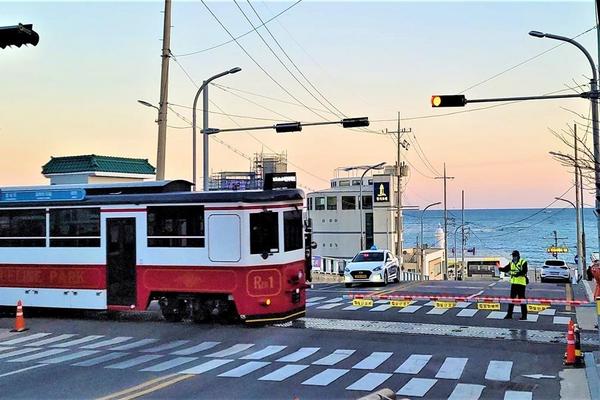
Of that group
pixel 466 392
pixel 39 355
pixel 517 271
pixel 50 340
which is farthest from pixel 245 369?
pixel 517 271

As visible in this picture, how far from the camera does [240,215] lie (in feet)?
54.6

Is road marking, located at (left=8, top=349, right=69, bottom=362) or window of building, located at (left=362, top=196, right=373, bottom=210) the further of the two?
window of building, located at (left=362, top=196, right=373, bottom=210)

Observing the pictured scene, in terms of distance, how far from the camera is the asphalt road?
1055 centimetres

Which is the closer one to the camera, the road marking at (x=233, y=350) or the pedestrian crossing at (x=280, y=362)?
the pedestrian crossing at (x=280, y=362)

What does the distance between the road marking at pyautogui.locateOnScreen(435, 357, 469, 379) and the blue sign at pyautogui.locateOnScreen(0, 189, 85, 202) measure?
1117cm

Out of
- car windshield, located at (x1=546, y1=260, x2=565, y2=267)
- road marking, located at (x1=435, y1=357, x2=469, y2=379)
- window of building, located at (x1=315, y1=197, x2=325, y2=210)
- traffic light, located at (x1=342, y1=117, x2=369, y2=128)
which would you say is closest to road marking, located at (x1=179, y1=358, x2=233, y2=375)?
road marking, located at (x1=435, y1=357, x2=469, y2=379)

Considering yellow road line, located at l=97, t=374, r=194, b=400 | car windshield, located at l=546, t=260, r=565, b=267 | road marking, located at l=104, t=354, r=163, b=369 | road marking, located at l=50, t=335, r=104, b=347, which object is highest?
yellow road line, located at l=97, t=374, r=194, b=400

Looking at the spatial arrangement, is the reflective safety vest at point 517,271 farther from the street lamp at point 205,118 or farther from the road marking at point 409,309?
the street lamp at point 205,118

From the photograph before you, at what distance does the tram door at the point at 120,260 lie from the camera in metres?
17.9

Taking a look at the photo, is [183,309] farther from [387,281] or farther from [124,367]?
[387,281]

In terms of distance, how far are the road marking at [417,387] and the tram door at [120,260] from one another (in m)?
9.25

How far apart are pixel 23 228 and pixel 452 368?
13.3 meters

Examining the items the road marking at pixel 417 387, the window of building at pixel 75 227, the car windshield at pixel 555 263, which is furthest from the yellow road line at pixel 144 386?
the car windshield at pixel 555 263

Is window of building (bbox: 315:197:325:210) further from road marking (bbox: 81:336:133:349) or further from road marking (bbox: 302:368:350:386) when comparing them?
road marking (bbox: 302:368:350:386)
